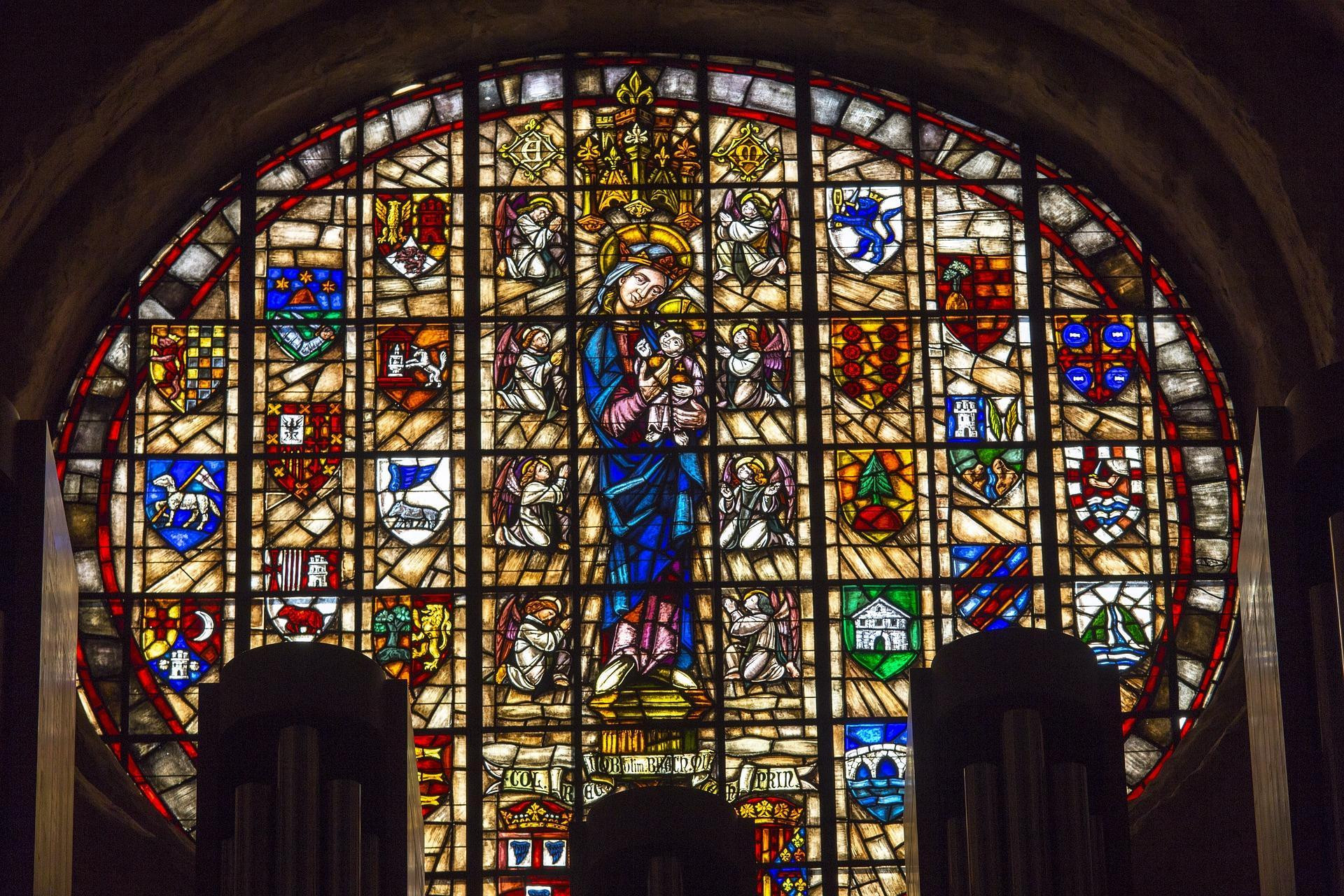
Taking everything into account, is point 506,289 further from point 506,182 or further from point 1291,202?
point 1291,202

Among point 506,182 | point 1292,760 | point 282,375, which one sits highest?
point 506,182

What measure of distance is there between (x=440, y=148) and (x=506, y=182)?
1.56 feet

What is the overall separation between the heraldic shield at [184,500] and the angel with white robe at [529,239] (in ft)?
6.92

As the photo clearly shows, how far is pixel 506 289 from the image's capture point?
53.7 ft

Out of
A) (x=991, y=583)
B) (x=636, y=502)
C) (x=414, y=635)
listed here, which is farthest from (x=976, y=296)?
(x=414, y=635)

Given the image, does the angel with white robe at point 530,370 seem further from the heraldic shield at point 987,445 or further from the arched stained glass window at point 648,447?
the heraldic shield at point 987,445

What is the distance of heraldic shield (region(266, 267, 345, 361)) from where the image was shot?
1620 cm

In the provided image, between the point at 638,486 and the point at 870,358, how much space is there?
→ 1574mm

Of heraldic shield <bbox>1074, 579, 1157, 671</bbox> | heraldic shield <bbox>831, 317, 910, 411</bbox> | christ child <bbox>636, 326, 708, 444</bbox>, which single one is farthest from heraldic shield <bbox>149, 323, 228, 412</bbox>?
heraldic shield <bbox>1074, 579, 1157, 671</bbox>

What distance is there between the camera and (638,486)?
15.9 metres

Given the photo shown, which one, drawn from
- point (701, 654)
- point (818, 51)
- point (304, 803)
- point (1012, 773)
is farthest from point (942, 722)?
point (818, 51)

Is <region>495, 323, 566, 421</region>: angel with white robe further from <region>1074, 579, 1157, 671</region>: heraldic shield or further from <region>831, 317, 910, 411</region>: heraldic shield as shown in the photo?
<region>1074, 579, 1157, 671</region>: heraldic shield

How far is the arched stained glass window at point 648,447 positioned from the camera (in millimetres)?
15375

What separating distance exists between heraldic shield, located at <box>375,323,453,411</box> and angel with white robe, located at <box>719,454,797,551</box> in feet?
5.78
